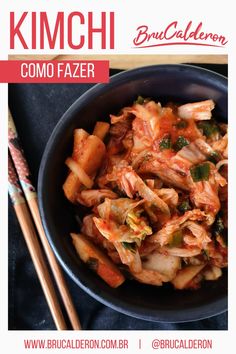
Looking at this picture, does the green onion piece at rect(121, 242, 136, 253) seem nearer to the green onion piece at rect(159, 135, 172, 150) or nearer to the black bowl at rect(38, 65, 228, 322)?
the black bowl at rect(38, 65, 228, 322)

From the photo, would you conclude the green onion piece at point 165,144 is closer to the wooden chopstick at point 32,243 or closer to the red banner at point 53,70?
the red banner at point 53,70

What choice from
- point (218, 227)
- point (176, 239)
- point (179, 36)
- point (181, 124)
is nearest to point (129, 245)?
point (176, 239)

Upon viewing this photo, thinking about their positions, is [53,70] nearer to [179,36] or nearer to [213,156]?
[179,36]

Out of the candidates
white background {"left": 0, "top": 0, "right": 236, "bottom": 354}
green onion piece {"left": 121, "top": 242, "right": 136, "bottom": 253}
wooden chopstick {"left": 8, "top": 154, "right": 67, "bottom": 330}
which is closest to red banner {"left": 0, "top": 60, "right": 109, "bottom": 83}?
white background {"left": 0, "top": 0, "right": 236, "bottom": 354}
